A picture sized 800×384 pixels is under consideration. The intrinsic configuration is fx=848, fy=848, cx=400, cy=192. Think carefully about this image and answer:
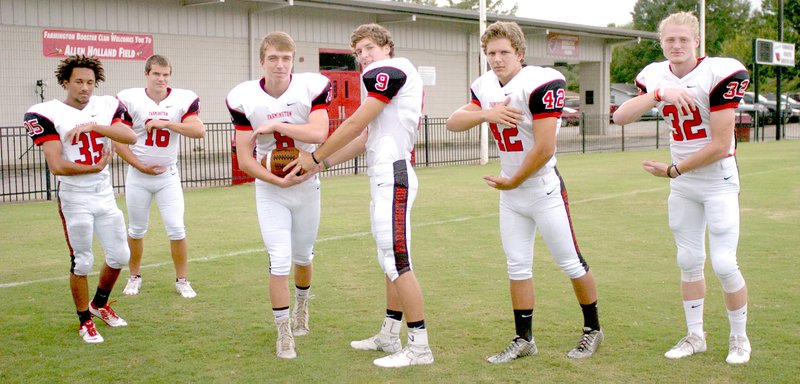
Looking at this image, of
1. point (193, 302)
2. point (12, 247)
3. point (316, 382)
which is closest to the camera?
point (316, 382)

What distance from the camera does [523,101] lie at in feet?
17.7

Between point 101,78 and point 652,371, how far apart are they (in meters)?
4.56

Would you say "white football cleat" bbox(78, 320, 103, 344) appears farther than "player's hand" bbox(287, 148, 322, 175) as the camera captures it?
Yes

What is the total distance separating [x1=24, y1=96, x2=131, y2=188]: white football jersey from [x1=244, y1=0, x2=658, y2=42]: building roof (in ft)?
59.6

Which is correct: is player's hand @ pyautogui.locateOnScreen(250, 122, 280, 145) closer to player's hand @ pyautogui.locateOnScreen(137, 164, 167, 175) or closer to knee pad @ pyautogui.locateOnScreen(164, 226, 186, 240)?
player's hand @ pyautogui.locateOnScreen(137, 164, 167, 175)

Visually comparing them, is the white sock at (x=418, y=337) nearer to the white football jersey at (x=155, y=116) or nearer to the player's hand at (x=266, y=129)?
the player's hand at (x=266, y=129)

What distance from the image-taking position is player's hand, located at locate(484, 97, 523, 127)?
17.4 feet

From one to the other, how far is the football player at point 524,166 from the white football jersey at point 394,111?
11.6 inches

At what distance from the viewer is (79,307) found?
6.41 metres

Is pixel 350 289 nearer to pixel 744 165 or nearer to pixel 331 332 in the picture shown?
pixel 331 332

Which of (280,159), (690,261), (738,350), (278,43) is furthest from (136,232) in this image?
(738,350)

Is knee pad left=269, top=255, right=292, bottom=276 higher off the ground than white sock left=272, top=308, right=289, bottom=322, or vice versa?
knee pad left=269, top=255, right=292, bottom=276

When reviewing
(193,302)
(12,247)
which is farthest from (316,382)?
(12,247)

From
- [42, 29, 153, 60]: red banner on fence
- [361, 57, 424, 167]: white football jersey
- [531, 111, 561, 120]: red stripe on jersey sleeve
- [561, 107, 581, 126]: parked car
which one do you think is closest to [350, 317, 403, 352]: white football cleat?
[361, 57, 424, 167]: white football jersey
